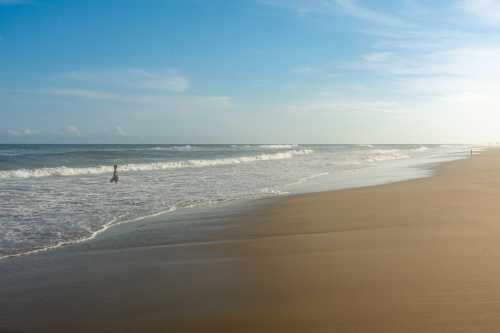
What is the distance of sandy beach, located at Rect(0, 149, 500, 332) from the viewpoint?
3.69m

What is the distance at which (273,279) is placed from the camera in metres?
4.85

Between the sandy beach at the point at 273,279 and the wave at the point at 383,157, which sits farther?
the wave at the point at 383,157

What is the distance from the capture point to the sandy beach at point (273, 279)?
369cm

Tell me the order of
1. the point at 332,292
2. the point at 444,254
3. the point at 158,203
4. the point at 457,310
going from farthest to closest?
the point at 158,203 → the point at 444,254 → the point at 332,292 → the point at 457,310

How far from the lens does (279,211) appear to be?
10.1m

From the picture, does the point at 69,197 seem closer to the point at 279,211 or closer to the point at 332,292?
the point at 279,211

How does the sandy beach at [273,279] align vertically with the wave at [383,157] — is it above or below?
below

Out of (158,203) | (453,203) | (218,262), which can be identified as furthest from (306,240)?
(158,203)

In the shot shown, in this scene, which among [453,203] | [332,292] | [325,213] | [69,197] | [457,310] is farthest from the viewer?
[69,197]

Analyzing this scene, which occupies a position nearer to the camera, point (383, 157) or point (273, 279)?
point (273, 279)

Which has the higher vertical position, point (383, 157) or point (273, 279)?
point (383, 157)

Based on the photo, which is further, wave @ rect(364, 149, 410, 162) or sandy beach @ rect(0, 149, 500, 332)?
wave @ rect(364, 149, 410, 162)

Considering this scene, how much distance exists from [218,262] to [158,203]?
646 centimetres

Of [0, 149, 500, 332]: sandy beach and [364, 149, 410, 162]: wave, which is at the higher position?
[364, 149, 410, 162]: wave
